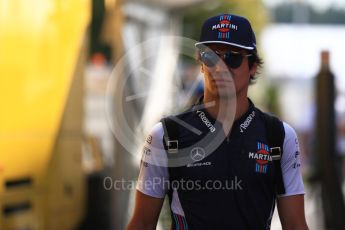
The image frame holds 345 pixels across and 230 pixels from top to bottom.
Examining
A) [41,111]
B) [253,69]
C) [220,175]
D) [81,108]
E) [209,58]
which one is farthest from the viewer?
[81,108]

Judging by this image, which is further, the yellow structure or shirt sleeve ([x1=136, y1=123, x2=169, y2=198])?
the yellow structure

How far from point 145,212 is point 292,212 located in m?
0.59

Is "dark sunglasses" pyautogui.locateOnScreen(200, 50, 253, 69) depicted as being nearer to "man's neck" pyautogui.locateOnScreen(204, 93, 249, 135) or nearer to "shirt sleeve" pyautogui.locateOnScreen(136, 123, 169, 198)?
"man's neck" pyautogui.locateOnScreen(204, 93, 249, 135)

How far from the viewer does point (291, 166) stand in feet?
9.10

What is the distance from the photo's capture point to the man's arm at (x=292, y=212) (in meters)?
2.77

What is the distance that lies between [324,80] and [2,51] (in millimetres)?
3911

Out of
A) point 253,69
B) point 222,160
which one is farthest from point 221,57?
point 222,160

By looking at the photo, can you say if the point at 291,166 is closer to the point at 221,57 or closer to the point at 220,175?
the point at 220,175

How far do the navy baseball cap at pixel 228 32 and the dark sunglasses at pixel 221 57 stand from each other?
4 cm

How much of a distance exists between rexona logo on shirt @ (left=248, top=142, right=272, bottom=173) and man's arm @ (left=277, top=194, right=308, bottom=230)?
0.20 metres

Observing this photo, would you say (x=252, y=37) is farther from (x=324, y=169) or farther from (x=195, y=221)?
(x=324, y=169)

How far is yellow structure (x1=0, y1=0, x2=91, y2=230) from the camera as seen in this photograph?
5273 millimetres

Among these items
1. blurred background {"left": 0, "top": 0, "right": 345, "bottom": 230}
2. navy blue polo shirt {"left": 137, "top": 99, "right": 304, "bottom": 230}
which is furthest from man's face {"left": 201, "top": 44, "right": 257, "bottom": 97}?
blurred background {"left": 0, "top": 0, "right": 345, "bottom": 230}

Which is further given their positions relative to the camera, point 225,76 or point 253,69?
point 253,69
